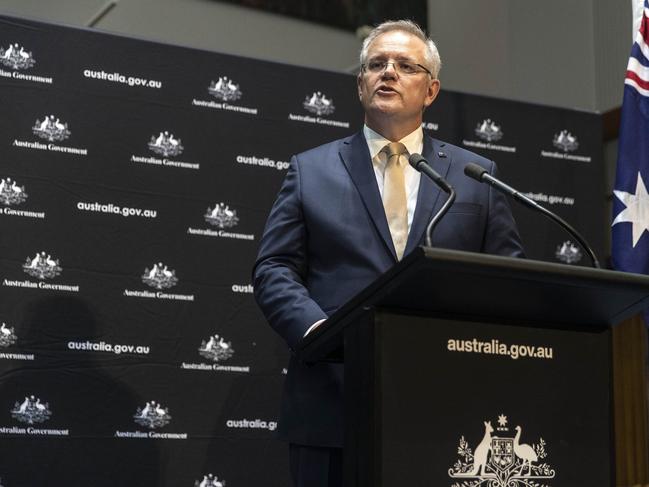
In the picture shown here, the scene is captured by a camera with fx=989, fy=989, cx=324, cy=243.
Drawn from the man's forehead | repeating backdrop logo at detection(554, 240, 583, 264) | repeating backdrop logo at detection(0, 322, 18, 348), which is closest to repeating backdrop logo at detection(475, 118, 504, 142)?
repeating backdrop logo at detection(554, 240, 583, 264)

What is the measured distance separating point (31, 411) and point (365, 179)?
1.94 metres

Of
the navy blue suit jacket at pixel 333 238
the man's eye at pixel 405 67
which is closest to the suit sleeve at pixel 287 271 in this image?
the navy blue suit jacket at pixel 333 238

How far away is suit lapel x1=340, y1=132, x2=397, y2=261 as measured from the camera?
2609mm

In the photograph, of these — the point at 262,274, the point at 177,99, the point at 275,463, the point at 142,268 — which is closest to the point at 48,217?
the point at 142,268

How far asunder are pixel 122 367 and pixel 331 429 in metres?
1.97

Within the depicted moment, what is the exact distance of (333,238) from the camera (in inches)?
104

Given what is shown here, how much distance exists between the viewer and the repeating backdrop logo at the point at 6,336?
3.94 m

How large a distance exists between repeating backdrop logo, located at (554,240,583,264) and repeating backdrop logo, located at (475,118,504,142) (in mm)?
637

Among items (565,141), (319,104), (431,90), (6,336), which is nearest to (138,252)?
(6,336)

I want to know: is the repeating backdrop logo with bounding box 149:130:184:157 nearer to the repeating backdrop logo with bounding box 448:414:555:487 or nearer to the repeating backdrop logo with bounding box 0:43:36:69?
the repeating backdrop logo with bounding box 0:43:36:69

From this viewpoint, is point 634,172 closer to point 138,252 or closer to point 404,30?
point 404,30

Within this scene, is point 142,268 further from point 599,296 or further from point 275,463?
point 599,296

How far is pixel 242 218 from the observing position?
4469mm

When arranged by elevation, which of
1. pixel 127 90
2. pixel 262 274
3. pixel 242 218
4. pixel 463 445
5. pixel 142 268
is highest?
pixel 127 90
